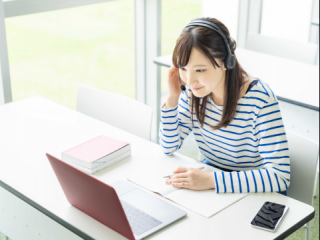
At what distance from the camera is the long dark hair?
136cm

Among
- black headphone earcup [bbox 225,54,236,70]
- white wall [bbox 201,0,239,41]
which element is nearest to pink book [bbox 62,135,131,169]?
black headphone earcup [bbox 225,54,236,70]

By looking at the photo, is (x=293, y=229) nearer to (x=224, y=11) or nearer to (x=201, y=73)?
(x=201, y=73)

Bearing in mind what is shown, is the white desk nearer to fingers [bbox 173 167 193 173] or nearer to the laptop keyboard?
the laptop keyboard

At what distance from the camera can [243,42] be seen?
3832mm

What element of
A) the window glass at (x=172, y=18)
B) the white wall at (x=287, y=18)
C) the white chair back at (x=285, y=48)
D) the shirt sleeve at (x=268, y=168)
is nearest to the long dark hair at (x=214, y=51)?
the shirt sleeve at (x=268, y=168)

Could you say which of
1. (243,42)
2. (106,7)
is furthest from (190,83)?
(243,42)

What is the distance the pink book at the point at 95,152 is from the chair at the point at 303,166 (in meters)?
0.59

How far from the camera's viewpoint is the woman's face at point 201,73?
1367 millimetres

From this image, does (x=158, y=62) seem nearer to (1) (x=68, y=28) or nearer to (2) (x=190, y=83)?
(1) (x=68, y=28)

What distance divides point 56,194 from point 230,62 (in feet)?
2.29

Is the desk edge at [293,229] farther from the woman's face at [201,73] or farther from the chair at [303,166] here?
the woman's face at [201,73]

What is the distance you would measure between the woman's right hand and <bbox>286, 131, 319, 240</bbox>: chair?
439 mm

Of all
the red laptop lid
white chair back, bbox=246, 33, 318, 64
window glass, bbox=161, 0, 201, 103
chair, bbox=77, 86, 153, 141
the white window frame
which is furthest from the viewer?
window glass, bbox=161, 0, 201, 103

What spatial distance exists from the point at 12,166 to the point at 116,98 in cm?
64
